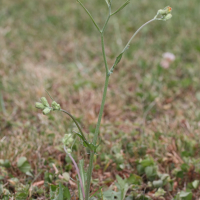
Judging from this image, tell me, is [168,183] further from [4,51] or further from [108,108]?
[4,51]

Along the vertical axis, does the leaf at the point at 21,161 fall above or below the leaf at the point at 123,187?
above

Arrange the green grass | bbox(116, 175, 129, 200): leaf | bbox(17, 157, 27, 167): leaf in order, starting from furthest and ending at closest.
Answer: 1. the green grass
2. bbox(17, 157, 27, 167): leaf
3. bbox(116, 175, 129, 200): leaf

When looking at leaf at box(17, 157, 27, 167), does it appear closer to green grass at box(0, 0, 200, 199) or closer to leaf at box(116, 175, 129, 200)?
green grass at box(0, 0, 200, 199)

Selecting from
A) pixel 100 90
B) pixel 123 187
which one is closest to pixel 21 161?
pixel 123 187

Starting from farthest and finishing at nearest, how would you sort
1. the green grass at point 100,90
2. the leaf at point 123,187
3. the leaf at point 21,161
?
the green grass at point 100,90 < the leaf at point 21,161 < the leaf at point 123,187

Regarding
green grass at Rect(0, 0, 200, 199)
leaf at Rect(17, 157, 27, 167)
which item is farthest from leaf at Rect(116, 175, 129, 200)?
leaf at Rect(17, 157, 27, 167)

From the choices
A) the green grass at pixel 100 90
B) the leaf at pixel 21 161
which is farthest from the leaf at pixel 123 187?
the leaf at pixel 21 161

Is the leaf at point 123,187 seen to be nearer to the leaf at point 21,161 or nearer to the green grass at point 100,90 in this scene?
the green grass at point 100,90

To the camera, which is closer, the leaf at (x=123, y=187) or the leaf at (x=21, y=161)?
the leaf at (x=123, y=187)

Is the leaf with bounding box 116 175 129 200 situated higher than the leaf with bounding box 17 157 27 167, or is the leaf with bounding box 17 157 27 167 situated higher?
the leaf with bounding box 17 157 27 167
